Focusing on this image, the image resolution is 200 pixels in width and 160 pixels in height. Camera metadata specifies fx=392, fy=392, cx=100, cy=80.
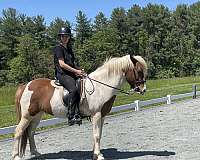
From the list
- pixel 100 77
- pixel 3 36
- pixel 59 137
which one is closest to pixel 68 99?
pixel 100 77

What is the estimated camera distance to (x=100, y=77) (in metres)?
7.94

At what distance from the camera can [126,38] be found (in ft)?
281

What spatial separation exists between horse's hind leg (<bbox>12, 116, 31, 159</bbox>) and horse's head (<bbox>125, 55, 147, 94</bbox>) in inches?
88.2

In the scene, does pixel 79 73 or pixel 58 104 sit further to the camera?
pixel 58 104

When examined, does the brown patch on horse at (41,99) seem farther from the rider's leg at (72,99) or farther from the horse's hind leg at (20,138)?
the rider's leg at (72,99)

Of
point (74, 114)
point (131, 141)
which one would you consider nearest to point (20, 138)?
point (74, 114)

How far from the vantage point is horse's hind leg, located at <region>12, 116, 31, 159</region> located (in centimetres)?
781

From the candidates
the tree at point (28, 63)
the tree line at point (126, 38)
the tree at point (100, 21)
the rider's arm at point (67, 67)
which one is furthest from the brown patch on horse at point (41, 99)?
the tree at point (100, 21)

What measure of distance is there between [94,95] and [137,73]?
3.14 ft

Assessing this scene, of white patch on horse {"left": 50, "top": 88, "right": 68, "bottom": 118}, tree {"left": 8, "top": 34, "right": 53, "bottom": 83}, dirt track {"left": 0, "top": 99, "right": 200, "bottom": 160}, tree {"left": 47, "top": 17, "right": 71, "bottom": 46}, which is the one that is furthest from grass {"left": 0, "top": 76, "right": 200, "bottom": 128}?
tree {"left": 47, "top": 17, "right": 71, "bottom": 46}

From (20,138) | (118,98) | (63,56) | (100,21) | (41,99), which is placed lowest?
(20,138)

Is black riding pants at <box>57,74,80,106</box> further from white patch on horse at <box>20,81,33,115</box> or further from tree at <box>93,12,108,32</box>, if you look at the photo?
tree at <box>93,12,108,32</box>

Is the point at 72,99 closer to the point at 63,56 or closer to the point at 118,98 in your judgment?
the point at 63,56

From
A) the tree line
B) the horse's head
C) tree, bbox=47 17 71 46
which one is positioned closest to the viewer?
the horse's head
